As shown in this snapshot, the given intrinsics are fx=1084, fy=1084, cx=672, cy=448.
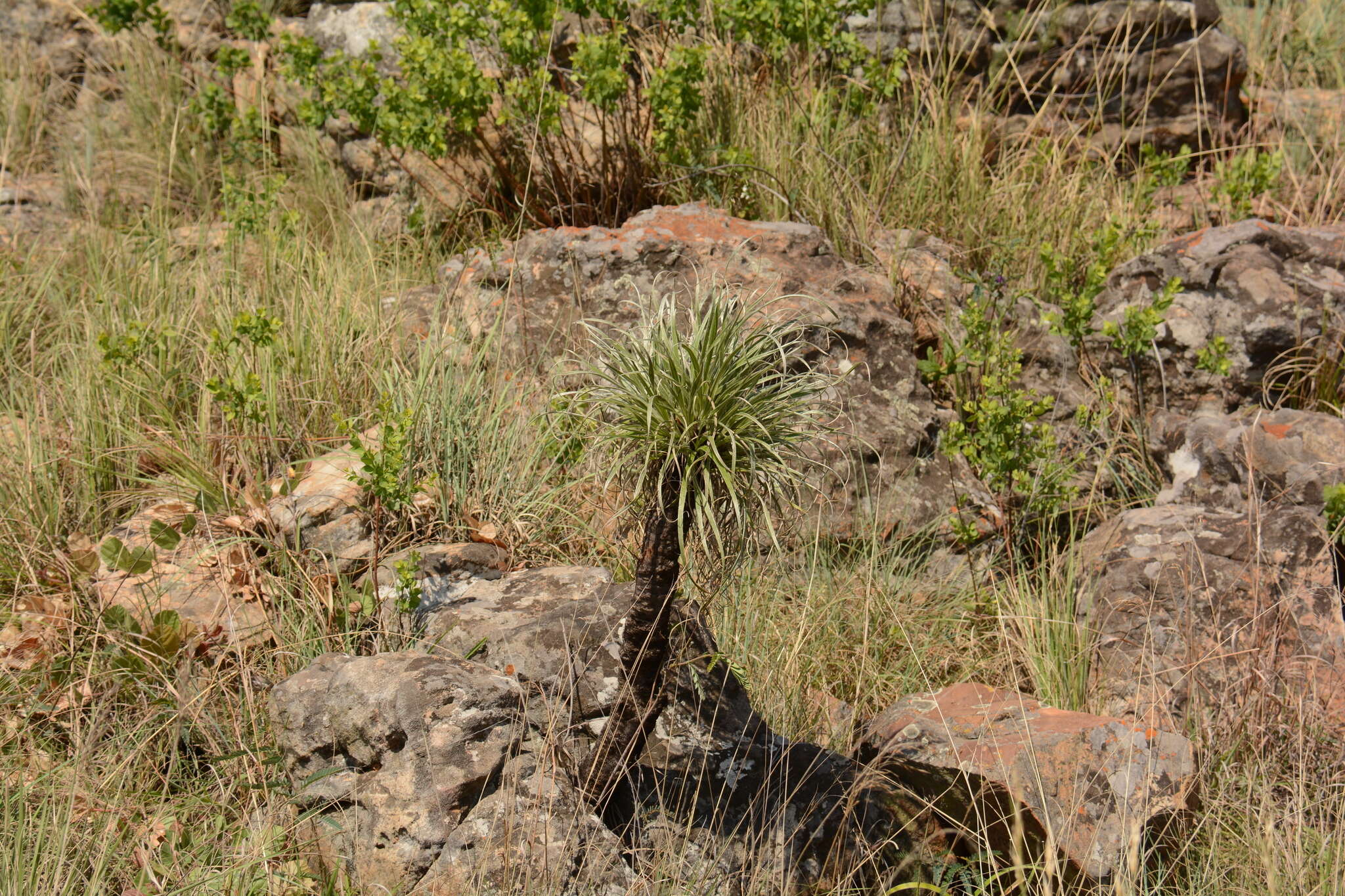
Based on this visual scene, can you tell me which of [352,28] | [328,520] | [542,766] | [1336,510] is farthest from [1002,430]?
[352,28]

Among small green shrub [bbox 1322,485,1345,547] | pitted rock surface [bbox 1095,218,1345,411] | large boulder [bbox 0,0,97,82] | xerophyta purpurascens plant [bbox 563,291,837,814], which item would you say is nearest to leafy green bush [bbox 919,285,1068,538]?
pitted rock surface [bbox 1095,218,1345,411]

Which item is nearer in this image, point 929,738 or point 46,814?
point 46,814

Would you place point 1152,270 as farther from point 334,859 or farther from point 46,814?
point 46,814

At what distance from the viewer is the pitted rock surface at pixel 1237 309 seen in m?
4.19

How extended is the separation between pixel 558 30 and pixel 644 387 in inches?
148

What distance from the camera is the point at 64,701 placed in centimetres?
280

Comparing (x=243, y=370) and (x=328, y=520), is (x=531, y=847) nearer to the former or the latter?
(x=328, y=520)

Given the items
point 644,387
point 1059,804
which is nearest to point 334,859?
point 644,387

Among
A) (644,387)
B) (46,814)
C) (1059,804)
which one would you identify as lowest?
(1059,804)

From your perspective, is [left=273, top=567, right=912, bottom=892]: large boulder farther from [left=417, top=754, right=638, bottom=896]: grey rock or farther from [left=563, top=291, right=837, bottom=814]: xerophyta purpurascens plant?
[left=563, top=291, right=837, bottom=814]: xerophyta purpurascens plant

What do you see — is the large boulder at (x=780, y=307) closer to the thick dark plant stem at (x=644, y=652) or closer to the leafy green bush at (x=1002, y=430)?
the leafy green bush at (x=1002, y=430)

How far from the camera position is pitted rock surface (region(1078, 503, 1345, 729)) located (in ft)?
9.75

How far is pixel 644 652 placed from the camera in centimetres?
221

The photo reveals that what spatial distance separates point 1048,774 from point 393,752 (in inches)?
60.0
